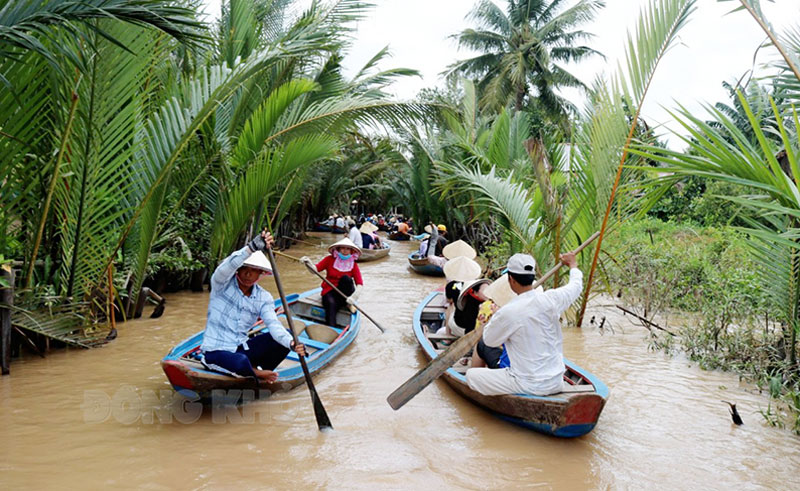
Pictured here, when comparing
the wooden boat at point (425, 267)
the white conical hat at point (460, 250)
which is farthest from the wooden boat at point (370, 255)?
the white conical hat at point (460, 250)

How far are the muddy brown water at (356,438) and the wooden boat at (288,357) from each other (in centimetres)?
22

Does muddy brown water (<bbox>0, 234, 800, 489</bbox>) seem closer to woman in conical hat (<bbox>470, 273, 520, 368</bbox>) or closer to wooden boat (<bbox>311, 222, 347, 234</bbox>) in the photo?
woman in conical hat (<bbox>470, 273, 520, 368</bbox>)

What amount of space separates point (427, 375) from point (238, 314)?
1613mm

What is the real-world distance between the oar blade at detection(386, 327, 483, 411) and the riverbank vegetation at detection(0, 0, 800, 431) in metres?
1.77

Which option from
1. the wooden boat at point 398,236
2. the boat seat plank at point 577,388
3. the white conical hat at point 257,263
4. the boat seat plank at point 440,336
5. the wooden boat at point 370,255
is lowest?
the wooden boat at point 398,236

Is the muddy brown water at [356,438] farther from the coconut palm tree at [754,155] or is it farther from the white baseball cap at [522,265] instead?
the coconut palm tree at [754,155]

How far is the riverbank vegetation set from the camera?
2.92 m

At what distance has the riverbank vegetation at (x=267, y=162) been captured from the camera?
292 cm

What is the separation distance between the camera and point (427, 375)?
4062 millimetres

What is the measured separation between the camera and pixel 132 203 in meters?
6.13

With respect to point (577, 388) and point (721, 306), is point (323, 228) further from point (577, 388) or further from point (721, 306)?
point (577, 388)

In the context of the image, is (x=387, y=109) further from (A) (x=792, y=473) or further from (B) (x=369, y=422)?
(A) (x=792, y=473)

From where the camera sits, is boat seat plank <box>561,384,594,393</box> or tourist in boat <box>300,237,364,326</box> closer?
boat seat plank <box>561,384,594,393</box>

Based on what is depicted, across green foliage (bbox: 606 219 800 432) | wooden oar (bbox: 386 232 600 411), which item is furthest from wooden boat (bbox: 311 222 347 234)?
wooden oar (bbox: 386 232 600 411)
